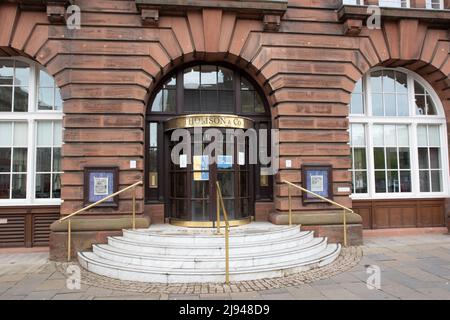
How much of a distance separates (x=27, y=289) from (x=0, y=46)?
6072 millimetres

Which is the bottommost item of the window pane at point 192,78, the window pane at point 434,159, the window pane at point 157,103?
the window pane at point 434,159

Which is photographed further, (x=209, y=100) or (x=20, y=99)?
(x=209, y=100)

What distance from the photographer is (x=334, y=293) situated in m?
5.77

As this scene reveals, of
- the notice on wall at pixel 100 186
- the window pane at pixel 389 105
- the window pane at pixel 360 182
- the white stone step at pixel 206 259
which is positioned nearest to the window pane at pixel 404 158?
the window pane at pixel 389 105

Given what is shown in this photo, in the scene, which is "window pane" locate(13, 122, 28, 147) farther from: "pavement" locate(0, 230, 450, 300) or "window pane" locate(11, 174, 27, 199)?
"pavement" locate(0, 230, 450, 300)

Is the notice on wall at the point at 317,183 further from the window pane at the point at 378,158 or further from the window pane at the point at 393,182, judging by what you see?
the window pane at the point at 393,182

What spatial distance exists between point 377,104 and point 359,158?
1.82 m

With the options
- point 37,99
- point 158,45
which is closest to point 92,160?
point 37,99

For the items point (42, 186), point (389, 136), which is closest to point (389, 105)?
point (389, 136)

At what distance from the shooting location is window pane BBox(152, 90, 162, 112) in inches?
388

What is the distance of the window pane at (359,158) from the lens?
10.7m

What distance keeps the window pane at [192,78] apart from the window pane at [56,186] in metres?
4.33

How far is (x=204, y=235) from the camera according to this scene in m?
7.70

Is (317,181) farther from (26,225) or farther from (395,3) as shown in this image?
(26,225)
